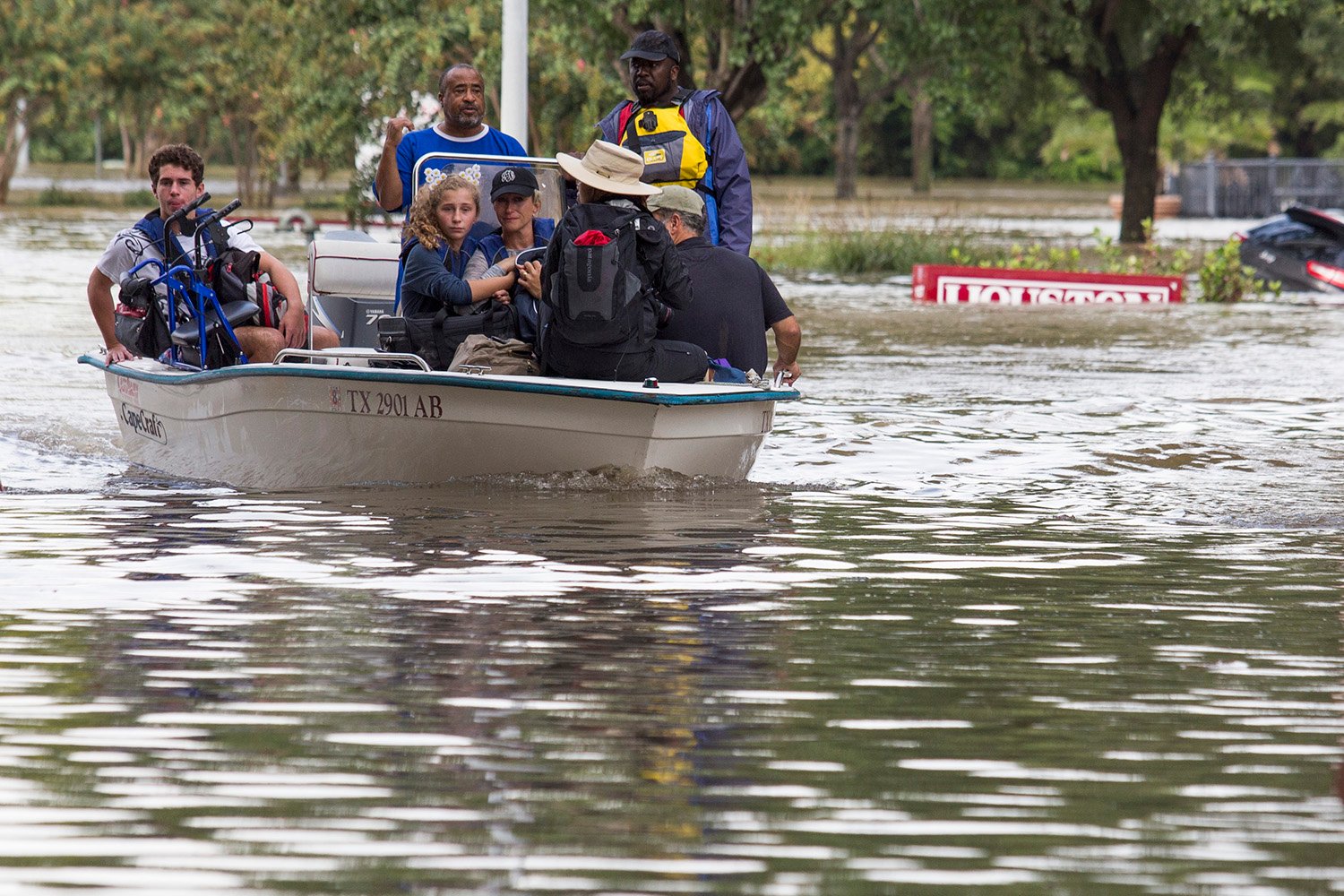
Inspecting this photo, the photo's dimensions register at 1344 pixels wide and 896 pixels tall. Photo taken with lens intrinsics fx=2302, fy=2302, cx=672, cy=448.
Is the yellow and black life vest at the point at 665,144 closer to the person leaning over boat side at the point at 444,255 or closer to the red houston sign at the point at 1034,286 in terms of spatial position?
the person leaning over boat side at the point at 444,255

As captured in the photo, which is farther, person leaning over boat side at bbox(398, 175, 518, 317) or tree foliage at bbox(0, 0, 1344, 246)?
tree foliage at bbox(0, 0, 1344, 246)

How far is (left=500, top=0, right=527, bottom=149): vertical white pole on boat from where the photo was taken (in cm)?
1590

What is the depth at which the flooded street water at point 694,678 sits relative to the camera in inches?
180

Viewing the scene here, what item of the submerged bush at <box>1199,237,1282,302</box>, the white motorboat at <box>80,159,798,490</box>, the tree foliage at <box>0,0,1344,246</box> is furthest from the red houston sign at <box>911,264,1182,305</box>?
the white motorboat at <box>80,159,798,490</box>

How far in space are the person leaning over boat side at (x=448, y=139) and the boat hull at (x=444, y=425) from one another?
52.2 inches

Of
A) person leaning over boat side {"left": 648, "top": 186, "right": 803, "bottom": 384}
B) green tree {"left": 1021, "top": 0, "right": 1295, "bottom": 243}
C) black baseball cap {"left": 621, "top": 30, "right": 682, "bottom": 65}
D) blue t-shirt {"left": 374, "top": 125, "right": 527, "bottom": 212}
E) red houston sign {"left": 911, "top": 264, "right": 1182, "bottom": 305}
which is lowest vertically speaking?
red houston sign {"left": 911, "top": 264, "right": 1182, "bottom": 305}

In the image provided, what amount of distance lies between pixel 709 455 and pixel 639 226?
42.7 inches

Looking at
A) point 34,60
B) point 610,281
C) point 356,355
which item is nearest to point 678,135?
point 610,281

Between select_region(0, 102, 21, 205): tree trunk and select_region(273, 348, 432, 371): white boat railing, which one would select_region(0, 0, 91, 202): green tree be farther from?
select_region(273, 348, 432, 371): white boat railing

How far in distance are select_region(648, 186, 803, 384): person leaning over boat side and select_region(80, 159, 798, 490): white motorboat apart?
1.07 ft

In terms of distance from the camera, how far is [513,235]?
33.1 feet

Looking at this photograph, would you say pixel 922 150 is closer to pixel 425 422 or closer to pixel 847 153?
pixel 847 153

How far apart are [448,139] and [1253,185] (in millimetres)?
45486

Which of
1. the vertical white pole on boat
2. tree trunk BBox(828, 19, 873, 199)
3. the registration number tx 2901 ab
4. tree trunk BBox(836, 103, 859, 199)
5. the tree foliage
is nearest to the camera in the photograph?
the registration number tx 2901 ab
